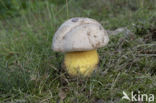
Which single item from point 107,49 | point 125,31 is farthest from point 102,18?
point 107,49

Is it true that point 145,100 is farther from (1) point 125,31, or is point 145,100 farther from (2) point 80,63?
(1) point 125,31

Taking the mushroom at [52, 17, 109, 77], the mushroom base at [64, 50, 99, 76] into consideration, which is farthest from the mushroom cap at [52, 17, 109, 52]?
the mushroom base at [64, 50, 99, 76]

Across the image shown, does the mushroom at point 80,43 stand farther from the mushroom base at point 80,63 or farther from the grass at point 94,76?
the grass at point 94,76

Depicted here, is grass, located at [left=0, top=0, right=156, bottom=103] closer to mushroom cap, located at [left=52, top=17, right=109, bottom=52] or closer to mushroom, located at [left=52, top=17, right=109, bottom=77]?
mushroom, located at [left=52, top=17, right=109, bottom=77]

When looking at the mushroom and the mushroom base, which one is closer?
the mushroom

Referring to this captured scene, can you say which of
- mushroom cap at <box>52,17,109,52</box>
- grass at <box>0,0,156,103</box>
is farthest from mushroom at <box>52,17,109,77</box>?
grass at <box>0,0,156,103</box>

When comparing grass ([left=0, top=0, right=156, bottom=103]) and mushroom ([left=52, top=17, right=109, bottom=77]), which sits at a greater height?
mushroom ([left=52, top=17, right=109, bottom=77])
